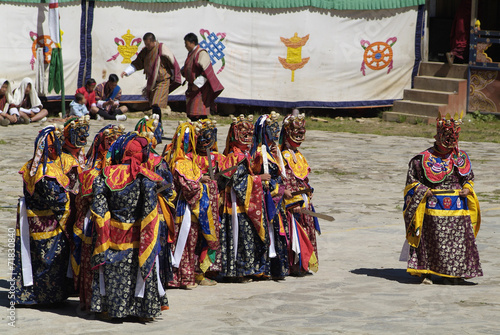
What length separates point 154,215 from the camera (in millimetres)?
6371

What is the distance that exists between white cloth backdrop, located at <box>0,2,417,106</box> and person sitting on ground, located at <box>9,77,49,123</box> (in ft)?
3.07

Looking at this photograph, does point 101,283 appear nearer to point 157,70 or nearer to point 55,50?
point 157,70

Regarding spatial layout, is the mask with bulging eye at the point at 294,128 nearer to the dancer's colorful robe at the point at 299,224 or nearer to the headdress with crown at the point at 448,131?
the dancer's colorful robe at the point at 299,224

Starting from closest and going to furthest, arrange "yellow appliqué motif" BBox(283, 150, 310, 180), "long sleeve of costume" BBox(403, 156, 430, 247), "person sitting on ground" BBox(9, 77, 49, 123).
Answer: "long sleeve of costume" BBox(403, 156, 430, 247) < "yellow appliqué motif" BBox(283, 150, 310, 180) < "person sitting on ground" BBox(9, 77, 49, 123)

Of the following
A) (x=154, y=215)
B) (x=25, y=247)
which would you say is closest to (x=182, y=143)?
(x=154, y=215)

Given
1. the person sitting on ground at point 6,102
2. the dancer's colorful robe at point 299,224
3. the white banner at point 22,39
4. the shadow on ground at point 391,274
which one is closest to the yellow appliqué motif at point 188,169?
the dancer's colorful robe at point 299,224

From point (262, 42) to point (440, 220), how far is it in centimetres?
1067

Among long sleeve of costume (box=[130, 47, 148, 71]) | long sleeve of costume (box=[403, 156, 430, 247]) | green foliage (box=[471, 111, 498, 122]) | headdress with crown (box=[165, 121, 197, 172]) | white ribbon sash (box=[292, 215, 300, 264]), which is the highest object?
long sleeve of costume (box=[130, 47, 148, 71])

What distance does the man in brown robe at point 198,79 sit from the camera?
14.0 meters

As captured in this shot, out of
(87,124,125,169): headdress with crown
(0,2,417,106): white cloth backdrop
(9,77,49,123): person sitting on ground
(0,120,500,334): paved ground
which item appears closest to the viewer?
(0,120,500,334): paved ground

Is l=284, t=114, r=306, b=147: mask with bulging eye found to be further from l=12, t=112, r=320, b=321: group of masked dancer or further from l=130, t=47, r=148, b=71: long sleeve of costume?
l=130, t=47, r=148, b=71: long sleeve of costume

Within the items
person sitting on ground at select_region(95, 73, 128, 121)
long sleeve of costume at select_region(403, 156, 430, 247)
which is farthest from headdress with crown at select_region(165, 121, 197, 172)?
person sitting on ground at select_region(95, 73, 128, 121)

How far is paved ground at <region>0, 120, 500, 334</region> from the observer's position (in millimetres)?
6426

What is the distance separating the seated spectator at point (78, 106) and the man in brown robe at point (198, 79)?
3101mm
